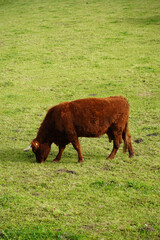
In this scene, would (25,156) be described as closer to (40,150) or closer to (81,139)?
(40,150)

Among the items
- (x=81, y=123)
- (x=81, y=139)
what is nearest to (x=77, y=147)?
(x=81, y=123)

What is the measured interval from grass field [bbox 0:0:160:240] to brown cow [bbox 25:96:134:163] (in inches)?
16.2

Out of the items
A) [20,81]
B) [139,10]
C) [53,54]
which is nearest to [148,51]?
[53,54]

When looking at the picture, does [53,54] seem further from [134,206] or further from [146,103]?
[134,206]

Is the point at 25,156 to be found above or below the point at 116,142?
below

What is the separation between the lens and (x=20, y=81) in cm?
1561

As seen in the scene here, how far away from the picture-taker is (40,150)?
810 centimetres

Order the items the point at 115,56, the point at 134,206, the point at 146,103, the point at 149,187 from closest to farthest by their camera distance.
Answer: the point at 134,206, the point at 149,187, the point at 146,103, the point at 115,56

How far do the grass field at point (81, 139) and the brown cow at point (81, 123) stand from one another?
0.41 m

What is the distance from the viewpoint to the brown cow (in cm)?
786

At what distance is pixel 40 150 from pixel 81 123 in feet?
3.57

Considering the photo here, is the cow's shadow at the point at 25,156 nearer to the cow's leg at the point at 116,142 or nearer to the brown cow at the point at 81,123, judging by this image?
the brown cow at the point at 81,123

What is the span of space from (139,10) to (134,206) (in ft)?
78.8

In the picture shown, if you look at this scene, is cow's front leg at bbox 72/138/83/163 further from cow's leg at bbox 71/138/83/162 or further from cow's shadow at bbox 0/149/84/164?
cow's shadow at bbox 0/149/84/164
